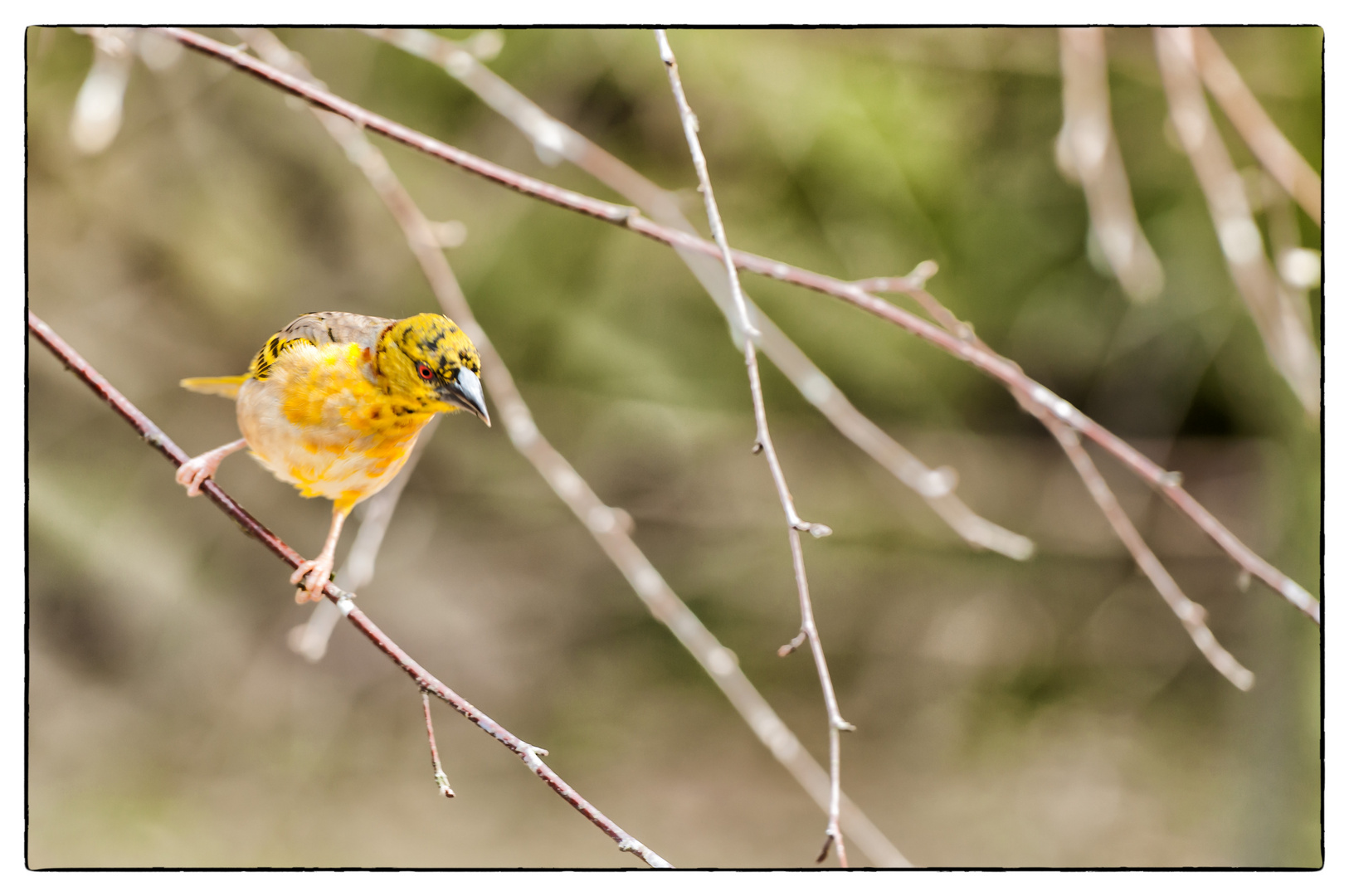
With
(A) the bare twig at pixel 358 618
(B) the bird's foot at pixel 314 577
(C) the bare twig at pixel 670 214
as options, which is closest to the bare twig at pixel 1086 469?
(C) the bare twig at pixel 670 214

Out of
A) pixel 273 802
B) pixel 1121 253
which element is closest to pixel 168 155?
pixel 273 802

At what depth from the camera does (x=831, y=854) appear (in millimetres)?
1480

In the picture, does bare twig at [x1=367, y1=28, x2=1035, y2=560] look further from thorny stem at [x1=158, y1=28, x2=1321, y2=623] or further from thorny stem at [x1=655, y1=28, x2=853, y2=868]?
thorny stem at [x1=655, y1=28, x2=853, y2=868]

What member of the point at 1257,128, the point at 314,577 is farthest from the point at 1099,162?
the point at 314,577

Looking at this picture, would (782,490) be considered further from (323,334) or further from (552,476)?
(552,476)

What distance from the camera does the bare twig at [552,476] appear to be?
1.28m

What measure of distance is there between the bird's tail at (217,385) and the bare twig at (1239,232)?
1.39m

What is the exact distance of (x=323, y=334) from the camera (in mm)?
1104

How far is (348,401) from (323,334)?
13 centimetres

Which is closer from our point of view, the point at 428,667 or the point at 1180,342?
the point at 1180,342

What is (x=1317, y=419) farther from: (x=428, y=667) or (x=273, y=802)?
(x=273, y=802)

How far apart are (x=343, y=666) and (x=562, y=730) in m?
0.42

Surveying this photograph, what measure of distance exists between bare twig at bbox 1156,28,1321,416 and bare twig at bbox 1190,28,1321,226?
23 millimetres

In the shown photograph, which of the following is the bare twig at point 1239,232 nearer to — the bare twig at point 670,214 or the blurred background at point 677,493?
the blurred background at point 677,493
